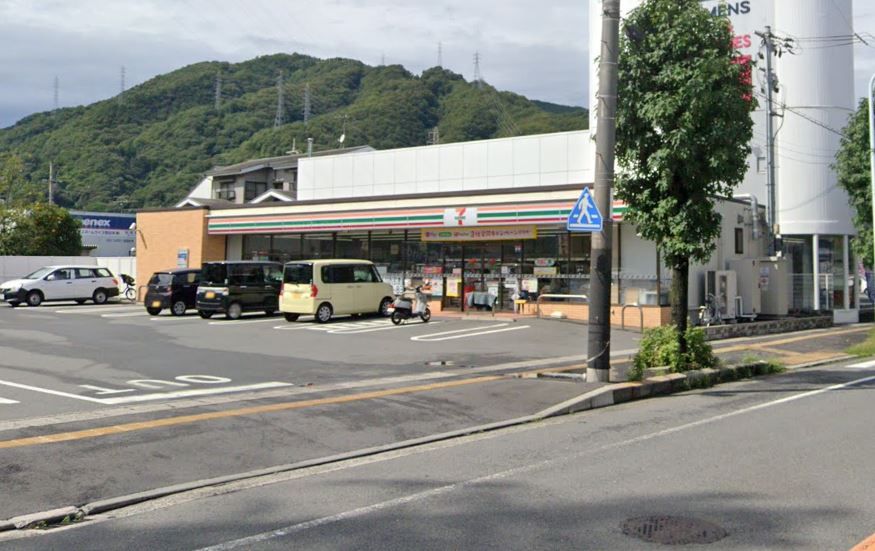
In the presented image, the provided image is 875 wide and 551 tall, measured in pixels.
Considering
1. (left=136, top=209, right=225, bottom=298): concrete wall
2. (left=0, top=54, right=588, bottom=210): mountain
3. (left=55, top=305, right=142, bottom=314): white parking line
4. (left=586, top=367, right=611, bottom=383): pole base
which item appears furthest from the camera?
(left=0, top=54, right=588, bottom=210): mountain

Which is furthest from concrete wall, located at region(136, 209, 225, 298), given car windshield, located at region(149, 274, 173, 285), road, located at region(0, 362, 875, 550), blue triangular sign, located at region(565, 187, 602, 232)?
road, located at region(0, 362, 875, 550)

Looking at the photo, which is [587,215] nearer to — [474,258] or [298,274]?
[298,274]

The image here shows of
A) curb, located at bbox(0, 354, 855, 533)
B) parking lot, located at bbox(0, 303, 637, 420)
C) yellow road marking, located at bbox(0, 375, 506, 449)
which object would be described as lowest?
curb, located at bbox(0, 354, 855, 533)

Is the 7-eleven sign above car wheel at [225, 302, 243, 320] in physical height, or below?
above

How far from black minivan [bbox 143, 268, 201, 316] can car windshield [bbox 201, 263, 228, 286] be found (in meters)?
1.97

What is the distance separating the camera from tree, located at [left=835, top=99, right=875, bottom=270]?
26719 mm

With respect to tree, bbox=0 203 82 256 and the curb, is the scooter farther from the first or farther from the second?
tree, bbox=0 203 82 256

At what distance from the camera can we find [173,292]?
27.3m

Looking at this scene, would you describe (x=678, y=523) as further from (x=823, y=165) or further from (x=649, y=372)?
(x=823, y=165)

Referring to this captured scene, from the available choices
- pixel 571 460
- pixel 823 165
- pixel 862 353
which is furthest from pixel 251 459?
pixel 823 165

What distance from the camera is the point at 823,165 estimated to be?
32.3m

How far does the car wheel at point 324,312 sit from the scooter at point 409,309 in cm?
211

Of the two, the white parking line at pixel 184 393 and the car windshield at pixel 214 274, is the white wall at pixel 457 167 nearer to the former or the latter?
the car windshield at pixel 214 274

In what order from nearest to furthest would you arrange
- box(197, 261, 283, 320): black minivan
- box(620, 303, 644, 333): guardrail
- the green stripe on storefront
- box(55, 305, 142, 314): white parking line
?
box(620, 303, 644, 333): guardrail → box(197, 261, 283, 320): black minivan → the green stripe on storefront → box(55, 305, 142, 314): white parking line
